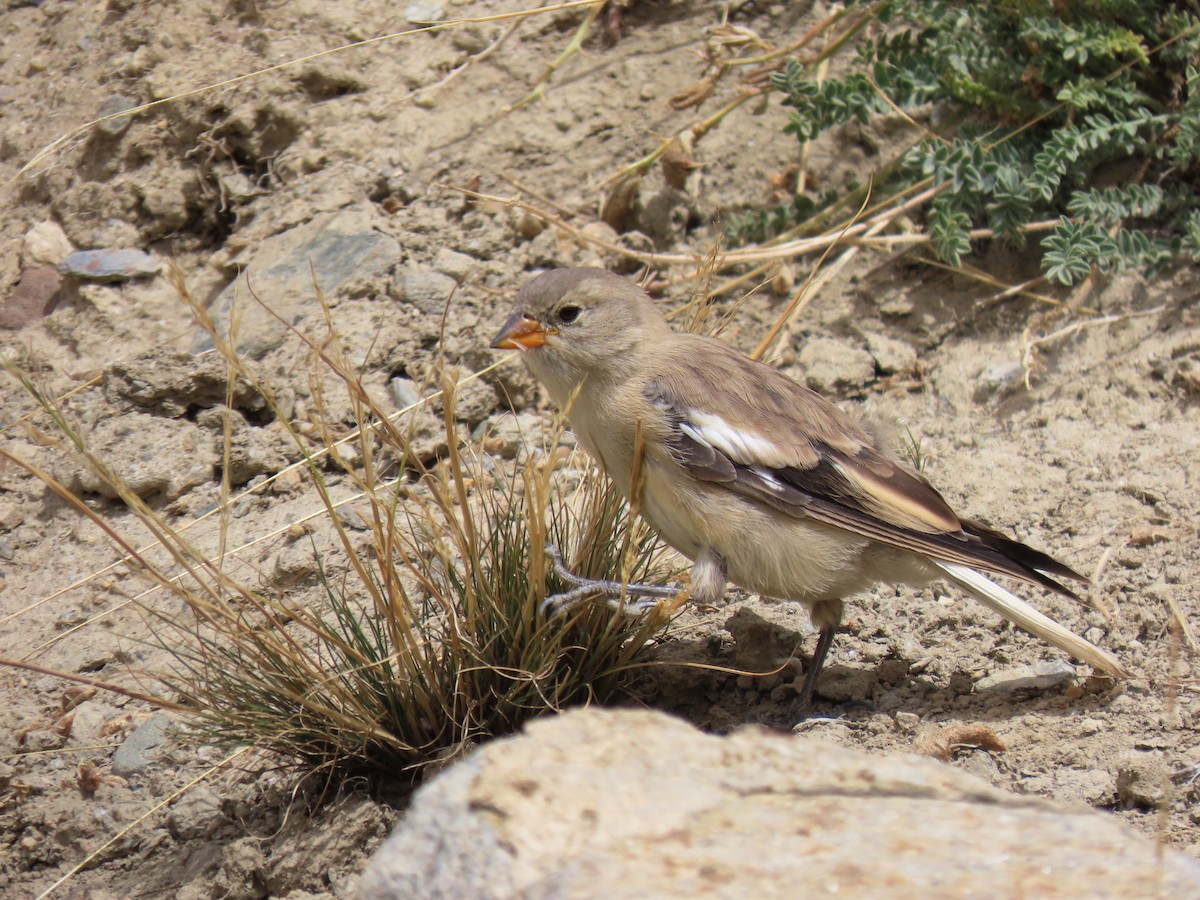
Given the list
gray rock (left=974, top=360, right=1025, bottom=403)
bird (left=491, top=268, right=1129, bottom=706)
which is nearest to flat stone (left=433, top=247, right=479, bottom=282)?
bird (left=491, top=268, right=1129, bottom=706)

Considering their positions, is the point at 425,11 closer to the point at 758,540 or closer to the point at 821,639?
the point at 758,540

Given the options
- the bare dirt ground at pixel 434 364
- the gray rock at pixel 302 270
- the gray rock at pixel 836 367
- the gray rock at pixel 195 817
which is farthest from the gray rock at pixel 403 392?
the gray rock at pixel 195 817

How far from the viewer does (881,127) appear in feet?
20.6

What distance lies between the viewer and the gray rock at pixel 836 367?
18.1ft

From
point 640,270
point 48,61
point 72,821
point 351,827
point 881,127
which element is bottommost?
point 72,821

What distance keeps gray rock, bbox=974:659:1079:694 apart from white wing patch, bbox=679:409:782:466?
1072 mm

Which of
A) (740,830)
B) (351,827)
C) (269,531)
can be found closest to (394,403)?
(269,531)

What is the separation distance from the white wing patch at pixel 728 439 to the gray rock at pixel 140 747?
2.00m

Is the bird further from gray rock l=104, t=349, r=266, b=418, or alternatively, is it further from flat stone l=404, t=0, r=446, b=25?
flat stone l=404, t=0, r=446, b=25

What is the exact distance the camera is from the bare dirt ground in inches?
143

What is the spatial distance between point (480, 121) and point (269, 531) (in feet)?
9.09

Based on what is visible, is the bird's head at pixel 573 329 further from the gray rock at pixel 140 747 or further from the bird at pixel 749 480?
the gray rock at pixel 140 747

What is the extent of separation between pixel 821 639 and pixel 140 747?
233 cm

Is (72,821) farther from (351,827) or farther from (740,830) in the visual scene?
(740,830)
